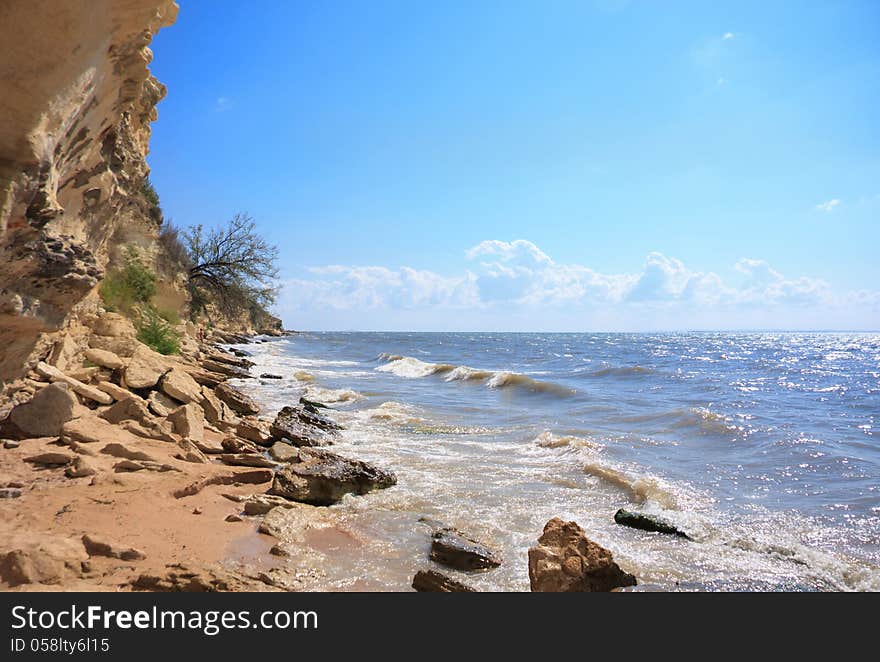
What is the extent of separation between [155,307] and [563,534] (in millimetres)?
14435

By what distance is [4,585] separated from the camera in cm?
273

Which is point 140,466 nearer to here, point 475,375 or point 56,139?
point 56,139

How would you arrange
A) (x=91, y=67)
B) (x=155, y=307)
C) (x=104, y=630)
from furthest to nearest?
(x=155, y=307) → (x=91, y=67) → (x=104, y=630)

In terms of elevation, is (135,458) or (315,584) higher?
(135,458)

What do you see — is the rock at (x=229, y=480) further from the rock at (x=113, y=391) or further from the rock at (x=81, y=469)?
the rock at (x=113, y=391)

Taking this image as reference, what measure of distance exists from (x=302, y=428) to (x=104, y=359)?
3.32 metres

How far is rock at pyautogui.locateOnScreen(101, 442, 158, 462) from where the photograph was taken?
523 centimetres

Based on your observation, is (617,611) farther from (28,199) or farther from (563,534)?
(28,199)

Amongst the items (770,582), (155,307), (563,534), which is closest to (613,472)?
(770,582)

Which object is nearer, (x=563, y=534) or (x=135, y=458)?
(x=563, y=534)

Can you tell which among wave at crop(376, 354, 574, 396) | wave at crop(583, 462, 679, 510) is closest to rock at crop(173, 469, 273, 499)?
wave at crop(583, 462, 679, 510)

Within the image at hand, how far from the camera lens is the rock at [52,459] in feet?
15.3

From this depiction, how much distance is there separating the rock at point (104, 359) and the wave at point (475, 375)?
13381 millimetres

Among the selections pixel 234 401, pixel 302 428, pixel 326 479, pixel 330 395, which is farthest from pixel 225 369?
pixel 326 479
